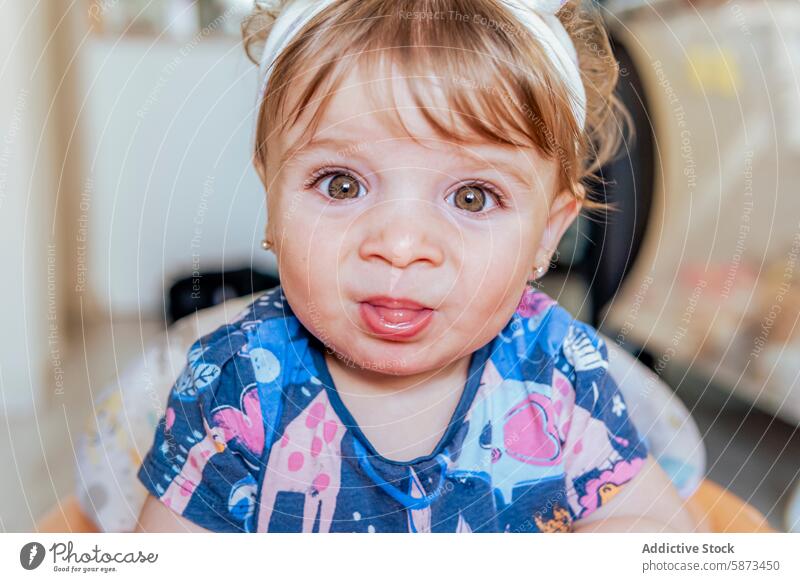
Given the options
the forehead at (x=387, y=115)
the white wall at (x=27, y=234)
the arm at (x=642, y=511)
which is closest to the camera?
the forehead at (x=387, y=115)

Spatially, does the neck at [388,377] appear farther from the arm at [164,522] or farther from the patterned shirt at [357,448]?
the arm at [164,522]

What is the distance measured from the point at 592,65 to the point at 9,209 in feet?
1.93

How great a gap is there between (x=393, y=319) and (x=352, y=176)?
0.33 ft

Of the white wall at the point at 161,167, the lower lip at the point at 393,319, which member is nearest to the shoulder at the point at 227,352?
the lower lip at the point at 393,319

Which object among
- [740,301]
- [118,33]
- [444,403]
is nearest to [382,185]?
[444,403]

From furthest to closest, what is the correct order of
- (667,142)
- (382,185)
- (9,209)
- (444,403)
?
1. (667,142)
2. (9,209)
3. (444,403)
4. (382,185)

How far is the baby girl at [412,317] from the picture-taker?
0.53 metres

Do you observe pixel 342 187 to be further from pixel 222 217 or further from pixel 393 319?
pixel 222 217

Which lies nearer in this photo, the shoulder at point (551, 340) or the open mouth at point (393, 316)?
the open mouth at point (393, 316)

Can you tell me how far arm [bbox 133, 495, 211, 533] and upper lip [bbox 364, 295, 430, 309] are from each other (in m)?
0.21

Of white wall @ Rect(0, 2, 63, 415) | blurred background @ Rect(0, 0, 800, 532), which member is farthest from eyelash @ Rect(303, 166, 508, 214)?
white wall @ Rect(0, 2, 63, 415)
